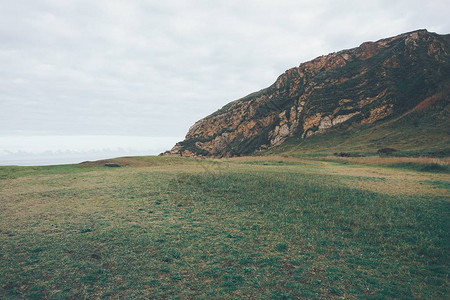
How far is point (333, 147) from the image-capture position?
8750 centimetres

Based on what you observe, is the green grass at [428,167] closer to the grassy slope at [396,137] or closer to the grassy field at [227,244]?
the grassy field at [227,244]

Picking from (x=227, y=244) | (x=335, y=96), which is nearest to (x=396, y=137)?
(x=335, y=96)

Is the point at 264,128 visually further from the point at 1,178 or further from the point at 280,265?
the point at 280,265

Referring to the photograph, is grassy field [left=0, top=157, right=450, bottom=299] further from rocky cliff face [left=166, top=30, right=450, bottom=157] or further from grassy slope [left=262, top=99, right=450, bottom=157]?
rocky cliff face [left=166, top=30, right=450, bottom=157]

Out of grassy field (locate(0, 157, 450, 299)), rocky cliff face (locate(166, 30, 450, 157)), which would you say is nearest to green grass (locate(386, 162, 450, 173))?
grassy field (locate(0, 157, 450, 299))

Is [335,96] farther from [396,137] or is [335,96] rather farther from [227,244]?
[227,244]

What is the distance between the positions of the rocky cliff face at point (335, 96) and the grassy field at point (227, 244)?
93.3 m

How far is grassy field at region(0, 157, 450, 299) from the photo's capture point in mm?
7551

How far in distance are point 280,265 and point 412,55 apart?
5221 inches

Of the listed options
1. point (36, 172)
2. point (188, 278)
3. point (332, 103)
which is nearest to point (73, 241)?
point (188, 278)

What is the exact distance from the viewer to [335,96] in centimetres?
11412

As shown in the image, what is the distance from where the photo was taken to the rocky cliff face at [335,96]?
99750mm

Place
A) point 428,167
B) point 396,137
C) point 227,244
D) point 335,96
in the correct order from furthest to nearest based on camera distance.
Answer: point 335,96
point 396,137
point 428,167
point 227,244

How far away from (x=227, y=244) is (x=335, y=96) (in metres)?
118
